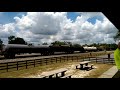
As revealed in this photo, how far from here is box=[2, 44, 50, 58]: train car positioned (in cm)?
5475

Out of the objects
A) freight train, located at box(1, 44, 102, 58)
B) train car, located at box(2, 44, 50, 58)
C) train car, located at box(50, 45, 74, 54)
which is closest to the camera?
train car, located at box(2, 44, 50, 58)

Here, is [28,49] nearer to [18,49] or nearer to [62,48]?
[18,49]

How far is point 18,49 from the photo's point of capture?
5962 centimetres

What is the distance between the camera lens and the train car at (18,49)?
5475 cm

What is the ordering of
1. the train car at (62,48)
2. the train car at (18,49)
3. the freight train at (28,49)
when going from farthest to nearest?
the train car at (62,48) < the freight train at (28,49) < the train car at (18,49)

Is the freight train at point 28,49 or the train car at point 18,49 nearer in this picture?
the train car at point 18,49

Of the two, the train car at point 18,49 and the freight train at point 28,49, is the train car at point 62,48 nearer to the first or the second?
the freight train at point 28,49

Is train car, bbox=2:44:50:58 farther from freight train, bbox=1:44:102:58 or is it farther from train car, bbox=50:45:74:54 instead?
train car, bbox=50:45:74:54

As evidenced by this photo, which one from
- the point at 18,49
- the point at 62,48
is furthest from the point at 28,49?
the point at 62,48

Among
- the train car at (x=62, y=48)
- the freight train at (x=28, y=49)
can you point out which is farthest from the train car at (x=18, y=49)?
the train car at (x=62, y=48)

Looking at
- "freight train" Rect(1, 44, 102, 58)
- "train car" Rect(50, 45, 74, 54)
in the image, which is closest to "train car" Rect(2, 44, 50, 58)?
"freight train" Rect(1, 44, 102, 58)
